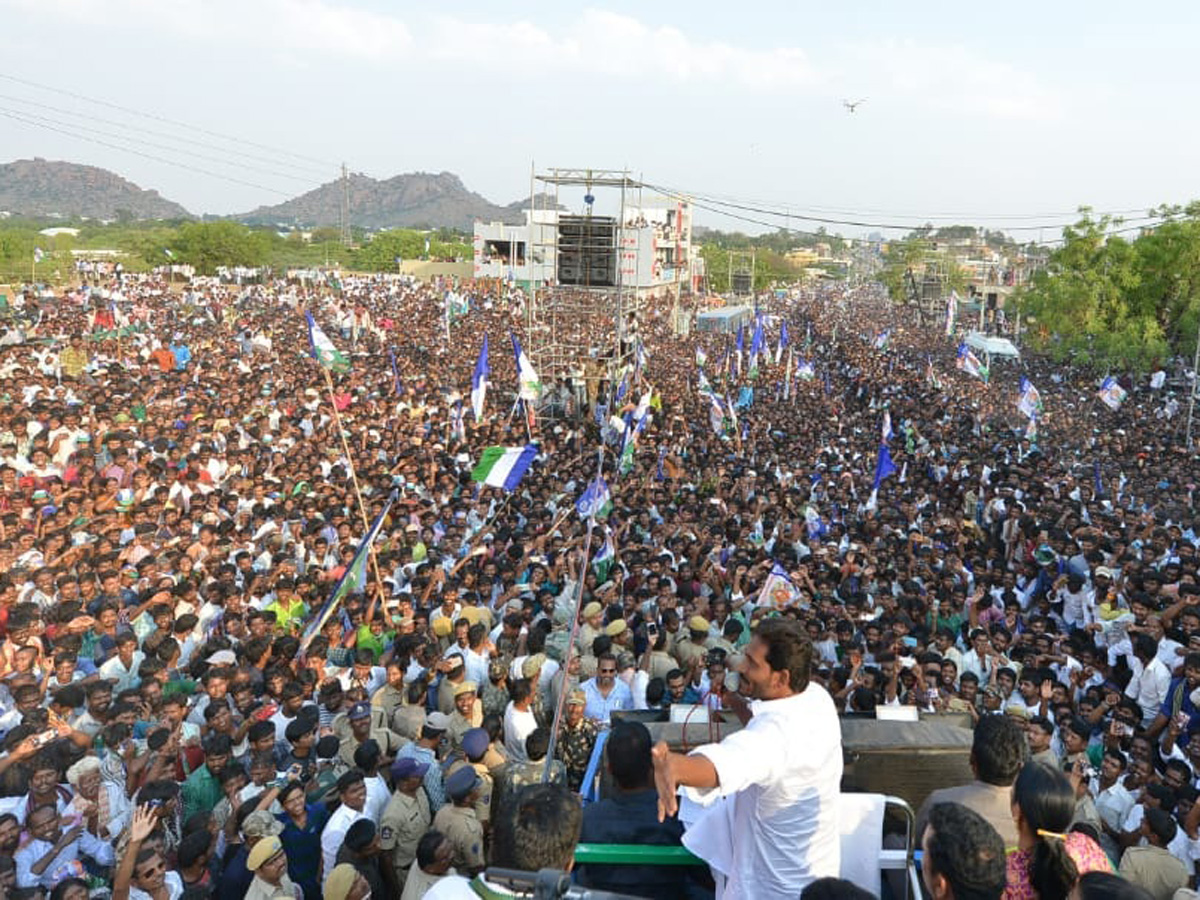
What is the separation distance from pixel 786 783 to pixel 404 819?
8.12ft

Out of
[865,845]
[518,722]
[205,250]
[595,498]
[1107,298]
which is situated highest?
[205,250]

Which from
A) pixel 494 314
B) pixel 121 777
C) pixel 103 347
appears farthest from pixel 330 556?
pixel 494 314

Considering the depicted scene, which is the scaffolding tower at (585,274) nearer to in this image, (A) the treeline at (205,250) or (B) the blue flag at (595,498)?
Result: (B) the blue flag at (595,498)

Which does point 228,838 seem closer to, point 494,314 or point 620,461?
point 620,461

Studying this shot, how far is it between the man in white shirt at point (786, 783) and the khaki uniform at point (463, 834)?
67.7 inches

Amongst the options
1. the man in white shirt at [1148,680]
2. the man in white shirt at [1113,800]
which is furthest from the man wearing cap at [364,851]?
the man in white shirt at [1148,680]

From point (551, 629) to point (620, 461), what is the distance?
17.3 feet

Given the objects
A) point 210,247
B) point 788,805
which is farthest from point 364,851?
point 210,247

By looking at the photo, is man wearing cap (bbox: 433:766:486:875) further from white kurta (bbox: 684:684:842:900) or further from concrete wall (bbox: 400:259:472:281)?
concrete wall (bbox: 400:259:472:281)

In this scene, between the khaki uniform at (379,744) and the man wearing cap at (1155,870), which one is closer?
the man wearing cap at (1155,870)

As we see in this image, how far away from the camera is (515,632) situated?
6715mm

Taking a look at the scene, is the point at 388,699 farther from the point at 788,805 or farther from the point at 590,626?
the point at 788,805

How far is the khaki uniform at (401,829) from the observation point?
13.6ft

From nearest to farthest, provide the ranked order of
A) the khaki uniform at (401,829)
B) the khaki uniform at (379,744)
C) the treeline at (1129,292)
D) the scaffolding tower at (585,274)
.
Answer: the khaki uniform at (401,829) → the khaki uniform at (379,744) → the scaffolding tower at (585,274) → the treeline at (1129,292)
